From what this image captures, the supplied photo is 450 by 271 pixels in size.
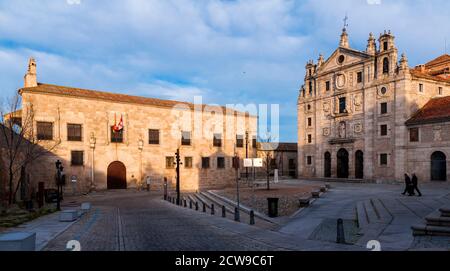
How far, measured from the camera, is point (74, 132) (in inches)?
1243

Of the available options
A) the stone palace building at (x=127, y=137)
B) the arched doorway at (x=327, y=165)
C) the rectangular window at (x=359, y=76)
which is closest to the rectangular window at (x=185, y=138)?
the stone palace building at (x=127, y=137)

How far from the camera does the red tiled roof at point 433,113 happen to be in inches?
1145

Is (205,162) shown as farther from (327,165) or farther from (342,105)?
(342,105)

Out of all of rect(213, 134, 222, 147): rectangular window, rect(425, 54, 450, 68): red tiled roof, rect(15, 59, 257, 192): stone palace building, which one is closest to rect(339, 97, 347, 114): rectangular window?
rect(15, 59, 257, 192): stone palace building

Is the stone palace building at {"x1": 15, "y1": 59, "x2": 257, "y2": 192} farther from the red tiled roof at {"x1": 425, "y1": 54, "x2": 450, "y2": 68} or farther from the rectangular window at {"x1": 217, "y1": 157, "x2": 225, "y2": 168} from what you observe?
the red tiled roof at {"x1": 425, "y1": 54, "x2": 450, "y2": 68}

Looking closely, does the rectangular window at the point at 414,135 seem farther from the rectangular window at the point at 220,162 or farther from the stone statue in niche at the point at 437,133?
the rectangular window at the point at 220,162

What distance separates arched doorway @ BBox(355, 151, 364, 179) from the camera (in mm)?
36781

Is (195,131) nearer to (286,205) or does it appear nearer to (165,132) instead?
(165,132)

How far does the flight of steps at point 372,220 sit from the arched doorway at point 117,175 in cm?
2546

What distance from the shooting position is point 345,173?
128 ft

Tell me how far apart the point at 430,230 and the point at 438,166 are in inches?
977

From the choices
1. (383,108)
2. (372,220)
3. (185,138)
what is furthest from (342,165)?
(372,220)
